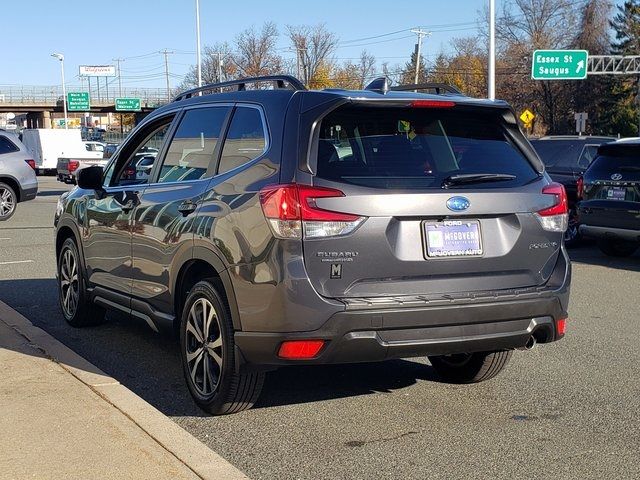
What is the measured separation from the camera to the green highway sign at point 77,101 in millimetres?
87938

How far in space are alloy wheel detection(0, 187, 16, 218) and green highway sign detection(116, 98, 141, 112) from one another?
72206 millimetres

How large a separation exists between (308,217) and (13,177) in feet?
53.5

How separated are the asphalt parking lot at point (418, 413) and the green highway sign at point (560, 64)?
33.8m

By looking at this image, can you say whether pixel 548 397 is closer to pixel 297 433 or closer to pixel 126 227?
pixel 297 433

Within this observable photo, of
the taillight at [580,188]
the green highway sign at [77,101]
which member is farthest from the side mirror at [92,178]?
the green highway sign at [77,101]

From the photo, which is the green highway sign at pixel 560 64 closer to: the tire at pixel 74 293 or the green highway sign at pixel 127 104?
the tire at pixel 74 293

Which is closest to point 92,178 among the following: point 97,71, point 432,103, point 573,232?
point 432,103

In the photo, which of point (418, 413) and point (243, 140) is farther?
point (418, 413)

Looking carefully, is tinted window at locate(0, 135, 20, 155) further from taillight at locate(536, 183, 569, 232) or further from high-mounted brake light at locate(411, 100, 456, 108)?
taillight at locate(536, 183, 569, 232)

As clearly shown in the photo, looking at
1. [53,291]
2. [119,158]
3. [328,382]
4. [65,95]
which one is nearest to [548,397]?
[328,382]

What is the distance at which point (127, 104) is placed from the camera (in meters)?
89.3

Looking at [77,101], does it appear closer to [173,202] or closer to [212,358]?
[173,202]

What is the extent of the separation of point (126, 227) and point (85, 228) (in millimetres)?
953

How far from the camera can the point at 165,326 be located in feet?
19.1
